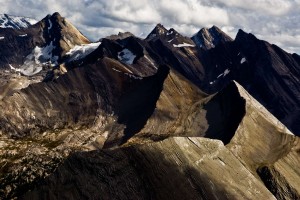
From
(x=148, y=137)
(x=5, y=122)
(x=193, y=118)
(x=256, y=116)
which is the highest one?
(x=256, y=116)

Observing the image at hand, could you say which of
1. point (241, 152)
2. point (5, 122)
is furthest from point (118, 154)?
point (5, 122)

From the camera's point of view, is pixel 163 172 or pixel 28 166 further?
pixel 28 166

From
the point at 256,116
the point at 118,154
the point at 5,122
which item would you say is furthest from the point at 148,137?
the point at 118,154

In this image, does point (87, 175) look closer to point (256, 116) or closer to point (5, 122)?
point (256, 116)

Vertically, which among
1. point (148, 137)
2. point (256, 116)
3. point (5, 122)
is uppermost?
point (256, 116)

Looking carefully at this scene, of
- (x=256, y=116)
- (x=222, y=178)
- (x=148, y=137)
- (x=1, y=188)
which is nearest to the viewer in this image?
(x=222, y=178)

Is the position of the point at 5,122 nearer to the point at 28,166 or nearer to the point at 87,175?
the point at 28,166

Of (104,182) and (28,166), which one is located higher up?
(104,182)

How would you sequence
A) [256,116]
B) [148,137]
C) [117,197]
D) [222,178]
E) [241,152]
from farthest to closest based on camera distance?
[148,137]
[256,116]
[241,152]
[222,178]
[117,197]

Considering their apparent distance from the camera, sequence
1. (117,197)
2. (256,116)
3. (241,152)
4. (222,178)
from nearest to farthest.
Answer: (117,197) < (222,178) < (241,152) < (256,116)
